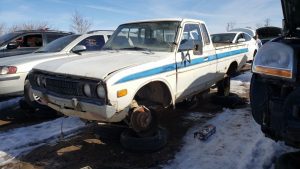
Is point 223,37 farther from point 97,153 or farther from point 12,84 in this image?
point 97,153

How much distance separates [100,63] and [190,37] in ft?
6.40

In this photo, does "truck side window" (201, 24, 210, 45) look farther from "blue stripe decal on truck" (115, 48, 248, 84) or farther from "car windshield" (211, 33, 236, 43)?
"car windshield" (211, 33, 236, 43)

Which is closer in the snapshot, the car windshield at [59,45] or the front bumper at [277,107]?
the front bumper at [277,107]

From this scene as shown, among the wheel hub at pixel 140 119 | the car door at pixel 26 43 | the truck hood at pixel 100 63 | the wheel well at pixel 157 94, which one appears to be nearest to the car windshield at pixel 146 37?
the truck hood at pixel 100 63

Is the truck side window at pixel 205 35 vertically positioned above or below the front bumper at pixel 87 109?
above

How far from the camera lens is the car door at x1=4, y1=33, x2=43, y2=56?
9414mm

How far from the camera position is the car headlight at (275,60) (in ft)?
9.90

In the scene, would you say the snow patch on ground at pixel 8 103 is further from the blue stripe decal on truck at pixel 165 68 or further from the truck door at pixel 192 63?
the blue stripe decal on truck at pixel 165 68

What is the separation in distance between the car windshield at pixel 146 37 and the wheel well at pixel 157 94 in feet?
2.07

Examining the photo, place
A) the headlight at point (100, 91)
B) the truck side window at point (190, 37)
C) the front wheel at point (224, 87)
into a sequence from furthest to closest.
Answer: the front wheel at point (224, 87) → the truck side window at point (190, 37) → the headlight at point (100, 91)

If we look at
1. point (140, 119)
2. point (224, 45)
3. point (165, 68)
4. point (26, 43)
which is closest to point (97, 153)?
point (140, 119)

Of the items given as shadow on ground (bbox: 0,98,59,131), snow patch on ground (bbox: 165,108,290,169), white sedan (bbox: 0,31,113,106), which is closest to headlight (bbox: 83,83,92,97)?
snow patch on ground (bbox: 165,108,290,169)

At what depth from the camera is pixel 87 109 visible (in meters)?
4.28

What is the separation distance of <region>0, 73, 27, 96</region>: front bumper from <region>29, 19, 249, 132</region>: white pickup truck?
172 centimetres
